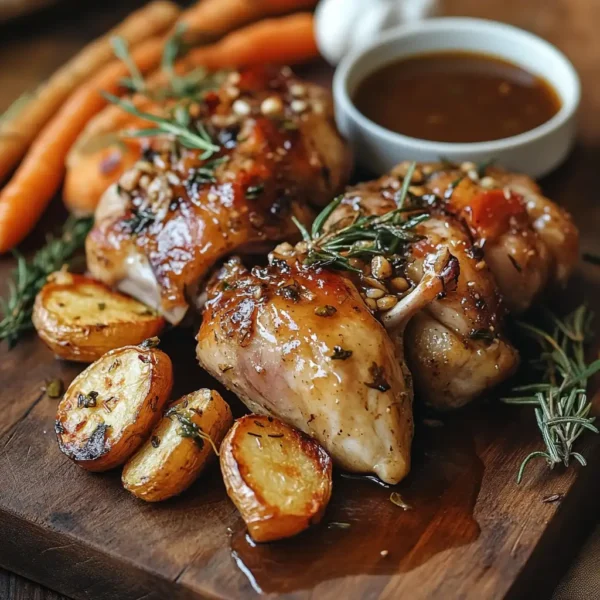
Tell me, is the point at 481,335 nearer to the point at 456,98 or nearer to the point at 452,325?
the point at 452,325


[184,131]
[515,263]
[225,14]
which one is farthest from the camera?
[225,14]

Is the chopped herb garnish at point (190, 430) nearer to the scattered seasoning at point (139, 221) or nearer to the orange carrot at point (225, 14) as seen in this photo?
the scattered seasoning at point (139, 221)

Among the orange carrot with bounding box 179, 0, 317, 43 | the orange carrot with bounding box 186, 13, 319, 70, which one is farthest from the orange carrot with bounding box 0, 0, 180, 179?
the orange carrot with bounding box 186, 13, 319, 70

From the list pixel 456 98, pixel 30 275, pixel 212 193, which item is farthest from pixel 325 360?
pixel 456 98

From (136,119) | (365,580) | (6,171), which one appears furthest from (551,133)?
(6,171)

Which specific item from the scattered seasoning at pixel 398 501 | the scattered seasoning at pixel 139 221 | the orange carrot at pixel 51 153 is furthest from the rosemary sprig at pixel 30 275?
the scattered seasoning at pixel 398 501

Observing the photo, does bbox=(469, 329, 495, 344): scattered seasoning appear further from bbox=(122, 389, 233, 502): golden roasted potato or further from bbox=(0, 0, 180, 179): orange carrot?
bbox=(0, 0, 180, 179): orange carrot
